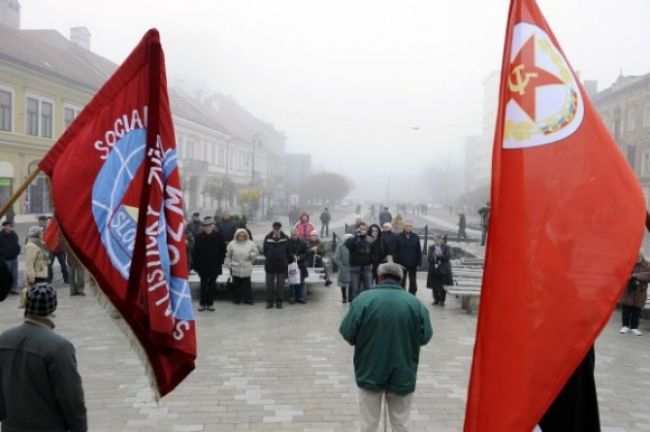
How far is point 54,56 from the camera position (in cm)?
3734

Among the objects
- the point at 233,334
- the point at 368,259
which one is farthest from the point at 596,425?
the point at 368,259

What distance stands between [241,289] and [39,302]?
8.58 metres

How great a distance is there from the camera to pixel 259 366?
7441 mm

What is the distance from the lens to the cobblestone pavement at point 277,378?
223 inches

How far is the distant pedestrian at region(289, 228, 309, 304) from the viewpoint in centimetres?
1180

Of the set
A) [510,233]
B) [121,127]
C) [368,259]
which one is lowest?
[368,259]

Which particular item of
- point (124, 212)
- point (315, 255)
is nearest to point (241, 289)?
point (315, 255)

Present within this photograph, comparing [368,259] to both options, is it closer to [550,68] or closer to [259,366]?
[259,366]

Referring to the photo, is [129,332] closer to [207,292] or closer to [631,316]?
[207,292]

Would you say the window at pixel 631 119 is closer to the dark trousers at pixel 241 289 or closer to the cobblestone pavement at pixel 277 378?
the cobblestone pavement at pixel 277 378

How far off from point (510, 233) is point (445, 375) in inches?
193

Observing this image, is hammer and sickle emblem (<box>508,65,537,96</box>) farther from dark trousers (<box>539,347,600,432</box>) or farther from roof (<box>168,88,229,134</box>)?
roof (<box>168,88,229,134</box>)

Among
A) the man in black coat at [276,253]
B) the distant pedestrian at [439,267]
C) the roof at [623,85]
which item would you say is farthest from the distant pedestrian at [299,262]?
the roof at [623,85]

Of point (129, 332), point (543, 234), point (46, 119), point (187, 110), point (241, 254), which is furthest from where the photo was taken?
point (187, 110)
